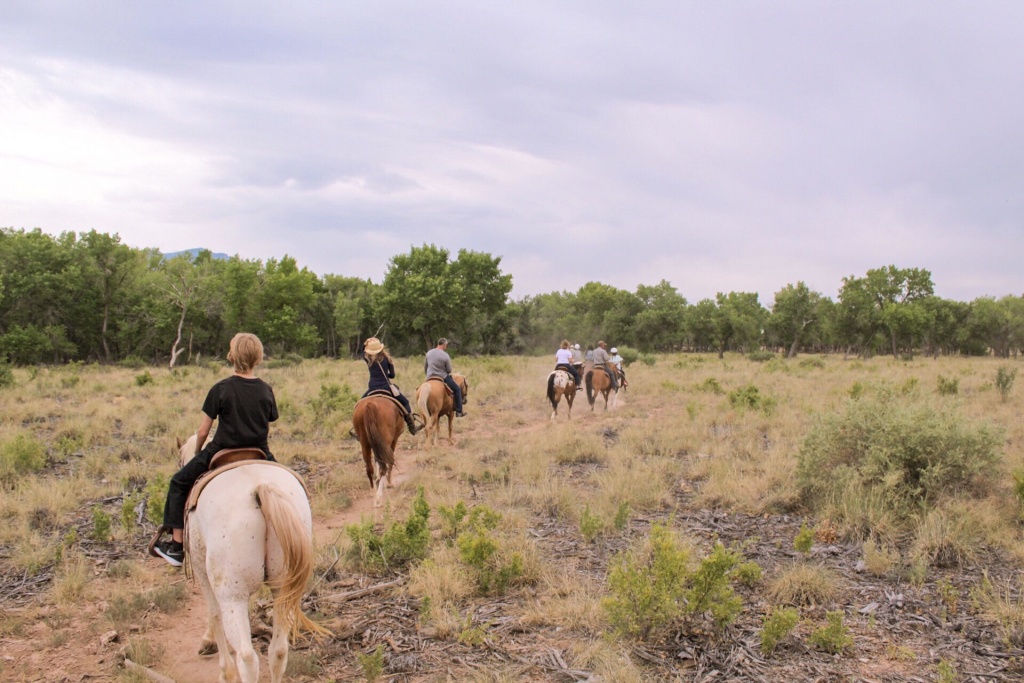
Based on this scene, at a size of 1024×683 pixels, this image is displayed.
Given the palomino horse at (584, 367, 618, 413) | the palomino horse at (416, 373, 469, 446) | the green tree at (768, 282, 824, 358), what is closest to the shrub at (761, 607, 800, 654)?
the palomino horse at (416, 373, 469, 446)

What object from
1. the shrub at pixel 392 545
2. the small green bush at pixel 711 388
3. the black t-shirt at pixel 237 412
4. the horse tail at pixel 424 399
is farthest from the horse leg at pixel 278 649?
the small green bush at pixel 711 388

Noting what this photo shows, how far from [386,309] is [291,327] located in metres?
8.26

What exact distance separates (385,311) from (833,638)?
127 ft

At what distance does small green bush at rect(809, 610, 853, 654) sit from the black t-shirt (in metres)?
4.21

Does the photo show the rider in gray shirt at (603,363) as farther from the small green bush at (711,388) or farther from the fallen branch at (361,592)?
the fallen branch at (361,592)

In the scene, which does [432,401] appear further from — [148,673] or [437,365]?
[148,673]

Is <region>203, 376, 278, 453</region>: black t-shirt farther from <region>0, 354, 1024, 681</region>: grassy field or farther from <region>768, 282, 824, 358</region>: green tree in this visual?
<region>768, 282, 824, 358</region>: green tree

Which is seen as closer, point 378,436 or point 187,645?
point 187,645

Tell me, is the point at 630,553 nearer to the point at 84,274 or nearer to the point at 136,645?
the point at 136,645

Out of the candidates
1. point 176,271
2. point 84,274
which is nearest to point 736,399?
point 84,274

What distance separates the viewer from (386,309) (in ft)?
134

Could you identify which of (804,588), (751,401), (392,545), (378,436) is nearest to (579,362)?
(751,401)

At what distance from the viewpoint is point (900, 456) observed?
736 centimetres

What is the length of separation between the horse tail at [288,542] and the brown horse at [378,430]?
467 centimetres
